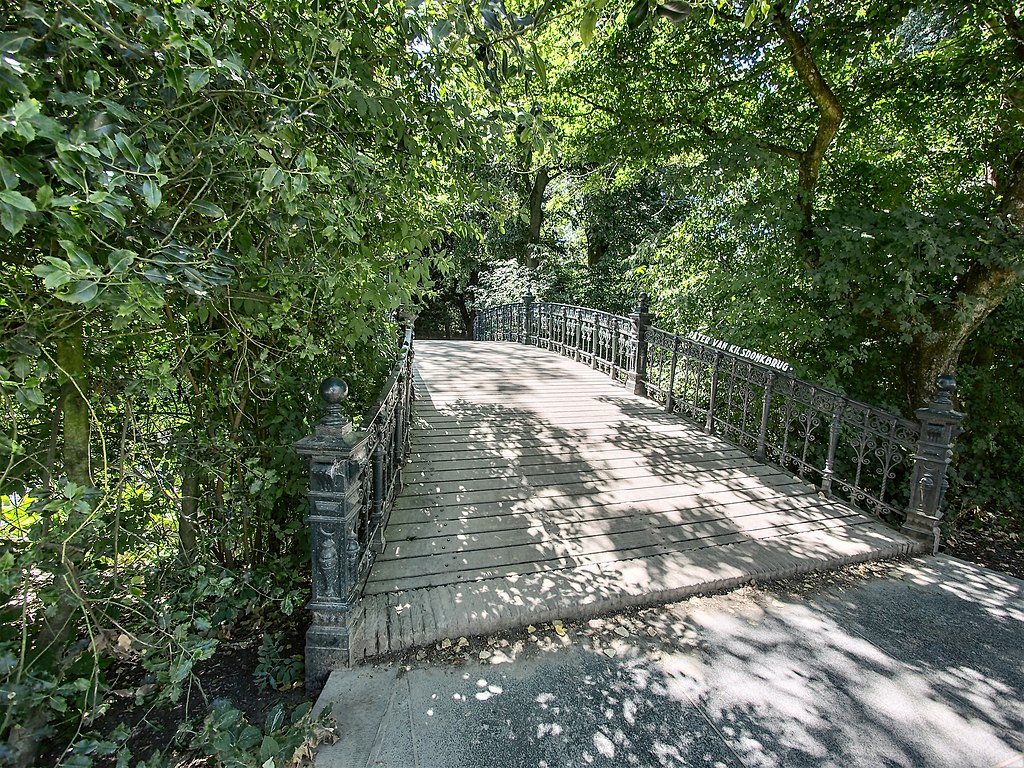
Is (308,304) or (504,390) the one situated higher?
(308,304)

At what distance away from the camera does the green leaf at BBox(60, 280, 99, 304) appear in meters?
1.38

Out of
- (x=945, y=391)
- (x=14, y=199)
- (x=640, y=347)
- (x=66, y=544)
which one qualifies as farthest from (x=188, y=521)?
(x=640, y=347)

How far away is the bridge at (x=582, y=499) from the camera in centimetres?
277

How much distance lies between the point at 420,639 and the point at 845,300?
18.9 ft

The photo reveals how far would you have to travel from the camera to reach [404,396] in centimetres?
487

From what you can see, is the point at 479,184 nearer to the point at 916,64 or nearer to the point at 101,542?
the point at 101,542

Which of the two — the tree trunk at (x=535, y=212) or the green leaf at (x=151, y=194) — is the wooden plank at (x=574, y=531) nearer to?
the green leaf at (x=151, y=194)

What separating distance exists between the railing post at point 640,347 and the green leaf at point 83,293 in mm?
6747

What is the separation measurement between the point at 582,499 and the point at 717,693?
1.99 metres

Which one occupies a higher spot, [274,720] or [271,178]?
[271,178]

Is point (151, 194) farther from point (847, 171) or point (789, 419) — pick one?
point (847, 171)

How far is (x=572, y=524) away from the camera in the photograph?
3.97 meters

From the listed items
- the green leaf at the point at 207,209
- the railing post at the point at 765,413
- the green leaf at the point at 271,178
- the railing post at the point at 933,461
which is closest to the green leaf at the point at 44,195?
the green leaf at the point at 207,209

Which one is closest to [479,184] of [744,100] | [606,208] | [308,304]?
[308,304]
